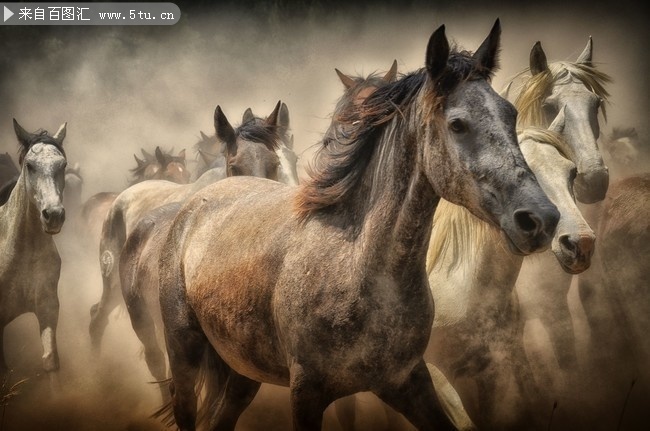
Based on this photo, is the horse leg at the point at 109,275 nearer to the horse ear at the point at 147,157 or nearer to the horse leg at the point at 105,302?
the horse leg at the point at 105,302

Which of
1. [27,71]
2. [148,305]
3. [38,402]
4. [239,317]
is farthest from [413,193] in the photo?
[27,71]

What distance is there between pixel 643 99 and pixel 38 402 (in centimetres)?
582

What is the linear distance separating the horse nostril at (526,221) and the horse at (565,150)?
1.95 m

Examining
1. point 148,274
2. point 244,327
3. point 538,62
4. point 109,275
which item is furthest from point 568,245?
point 109,275

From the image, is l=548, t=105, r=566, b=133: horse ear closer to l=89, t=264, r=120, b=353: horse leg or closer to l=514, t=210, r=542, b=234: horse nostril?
l=514, t=210, r=542, b=234: horse nostril

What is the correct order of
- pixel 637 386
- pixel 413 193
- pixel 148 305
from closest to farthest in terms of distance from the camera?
pixel 413 193
pixel 637 386
pixel 148 305

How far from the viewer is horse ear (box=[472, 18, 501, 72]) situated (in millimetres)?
2590

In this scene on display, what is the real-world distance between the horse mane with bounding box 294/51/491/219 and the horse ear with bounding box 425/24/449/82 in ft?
0.28

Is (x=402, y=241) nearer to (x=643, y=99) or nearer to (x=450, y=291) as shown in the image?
(x=450, y=291)

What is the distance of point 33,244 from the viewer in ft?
19.4

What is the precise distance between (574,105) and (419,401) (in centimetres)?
240

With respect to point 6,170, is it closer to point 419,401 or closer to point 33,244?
point 33,244

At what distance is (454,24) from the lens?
277 inches

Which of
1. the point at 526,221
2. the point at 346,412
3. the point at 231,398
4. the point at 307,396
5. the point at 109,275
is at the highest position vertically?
the point at 109,275
